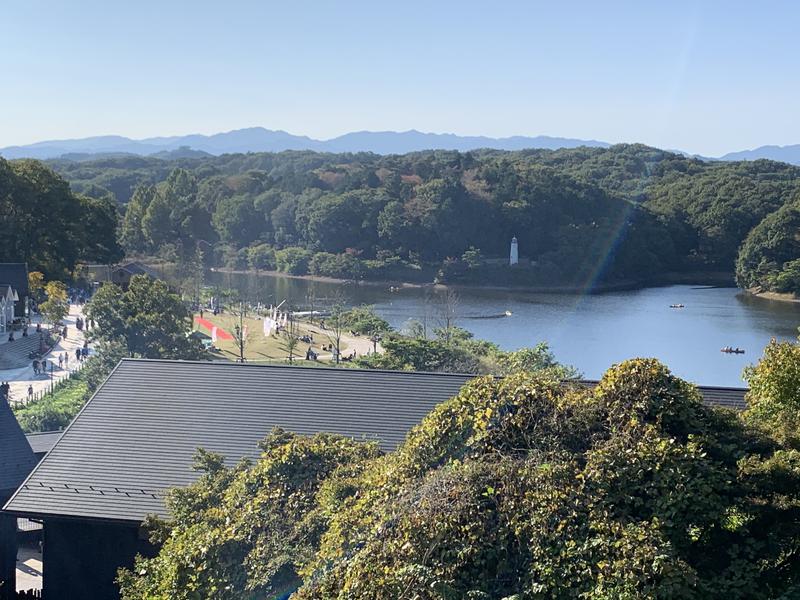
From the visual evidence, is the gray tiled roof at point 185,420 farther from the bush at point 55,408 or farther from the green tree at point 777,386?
the bush at point 55,408

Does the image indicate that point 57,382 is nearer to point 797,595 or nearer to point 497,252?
point 797,595

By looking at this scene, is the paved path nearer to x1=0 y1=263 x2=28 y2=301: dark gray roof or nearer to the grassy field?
x1=0 y1=263 x2=28 y2=301: dark gray roof

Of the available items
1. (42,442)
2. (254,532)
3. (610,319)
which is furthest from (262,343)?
(254,532)

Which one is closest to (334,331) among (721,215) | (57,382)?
(57,382)

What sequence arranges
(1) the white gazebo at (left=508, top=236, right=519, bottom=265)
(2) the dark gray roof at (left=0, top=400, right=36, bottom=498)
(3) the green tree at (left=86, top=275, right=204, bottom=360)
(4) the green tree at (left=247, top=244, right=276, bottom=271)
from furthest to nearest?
(4) the green tree at (left=247, top=244, right=276, bottom=271)
(1) the white gazebo at (left=508, top=236, right=519, bottom=265)
(3) the green tree at (left=86, top=275, right=204, bottom=360)
(2) the dark gray roof at (left=0, top=400, right=36, bottom=498)

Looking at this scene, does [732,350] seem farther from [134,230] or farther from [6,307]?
[134,230]

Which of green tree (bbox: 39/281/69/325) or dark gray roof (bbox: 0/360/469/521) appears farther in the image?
green tree (bbox: 39/281/69/325)

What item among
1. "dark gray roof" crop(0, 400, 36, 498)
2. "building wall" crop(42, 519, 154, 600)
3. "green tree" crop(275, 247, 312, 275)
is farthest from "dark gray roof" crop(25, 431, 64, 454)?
"green tree" crop(275, 247, 312, 275)

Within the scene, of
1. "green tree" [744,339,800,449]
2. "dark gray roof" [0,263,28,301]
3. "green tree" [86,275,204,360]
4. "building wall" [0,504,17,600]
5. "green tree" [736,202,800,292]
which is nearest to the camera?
"green tree" [744,339,800,449]
